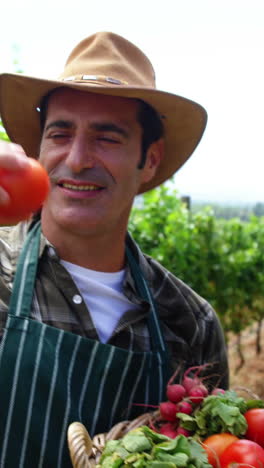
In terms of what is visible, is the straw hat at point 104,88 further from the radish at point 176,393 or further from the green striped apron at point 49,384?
the radish at point 176,393

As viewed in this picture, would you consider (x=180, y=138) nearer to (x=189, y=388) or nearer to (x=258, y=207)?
(x=189, y=388)

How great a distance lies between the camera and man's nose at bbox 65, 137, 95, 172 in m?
1.66

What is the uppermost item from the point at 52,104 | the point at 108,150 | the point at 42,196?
the point at 52,104

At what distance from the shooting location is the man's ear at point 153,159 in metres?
2.08

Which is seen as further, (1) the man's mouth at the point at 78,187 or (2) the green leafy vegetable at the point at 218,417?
(1) the man's mouth at the point at 78,187

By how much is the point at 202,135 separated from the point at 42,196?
1.24 m

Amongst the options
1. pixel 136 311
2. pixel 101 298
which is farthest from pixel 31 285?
pixel 136 311

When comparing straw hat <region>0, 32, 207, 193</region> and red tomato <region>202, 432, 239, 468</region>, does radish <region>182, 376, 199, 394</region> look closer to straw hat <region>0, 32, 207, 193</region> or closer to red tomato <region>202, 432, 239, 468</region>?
red tomato <region>202, 432, 239, 468</region>

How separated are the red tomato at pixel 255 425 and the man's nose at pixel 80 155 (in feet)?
3.12

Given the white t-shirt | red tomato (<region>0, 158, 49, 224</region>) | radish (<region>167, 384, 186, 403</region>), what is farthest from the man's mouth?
radish (<region>167, 384, 186, 403</region>)

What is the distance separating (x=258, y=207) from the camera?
23.6 ft

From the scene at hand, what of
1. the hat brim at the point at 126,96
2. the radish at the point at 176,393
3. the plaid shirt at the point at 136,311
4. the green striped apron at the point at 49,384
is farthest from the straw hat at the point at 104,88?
the radish at the point at 176,393

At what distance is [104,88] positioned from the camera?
165 centimetres

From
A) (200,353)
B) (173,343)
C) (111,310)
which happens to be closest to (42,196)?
(111,310)
